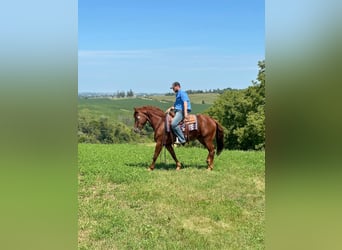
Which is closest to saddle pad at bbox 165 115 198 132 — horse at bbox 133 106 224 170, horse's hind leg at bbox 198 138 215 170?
horse at bbox 133 106 224 170

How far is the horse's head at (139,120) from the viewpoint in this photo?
13.0 ft

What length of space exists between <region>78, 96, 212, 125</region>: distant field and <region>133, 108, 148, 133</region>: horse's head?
0.17 metres

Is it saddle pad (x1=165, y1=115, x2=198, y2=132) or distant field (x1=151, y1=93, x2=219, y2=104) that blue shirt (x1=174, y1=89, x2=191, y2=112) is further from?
saddle pad (x1=165, y1=115, x2=198, y2=132)

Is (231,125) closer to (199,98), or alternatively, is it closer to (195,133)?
(195,133)

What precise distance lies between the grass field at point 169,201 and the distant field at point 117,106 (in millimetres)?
537

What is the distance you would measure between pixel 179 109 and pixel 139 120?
0.54m

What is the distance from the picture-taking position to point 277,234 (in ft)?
5.47

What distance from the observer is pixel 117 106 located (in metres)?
3.24

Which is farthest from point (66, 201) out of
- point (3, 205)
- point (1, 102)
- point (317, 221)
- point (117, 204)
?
point (117, 204)

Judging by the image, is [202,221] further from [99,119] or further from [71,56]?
[71,56]

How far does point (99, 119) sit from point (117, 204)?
0.85 meters

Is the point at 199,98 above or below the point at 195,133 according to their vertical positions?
above

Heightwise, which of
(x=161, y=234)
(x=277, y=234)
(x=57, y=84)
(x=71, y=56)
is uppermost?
(x=71, y=56)

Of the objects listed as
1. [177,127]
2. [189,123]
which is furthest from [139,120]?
[189,123]
